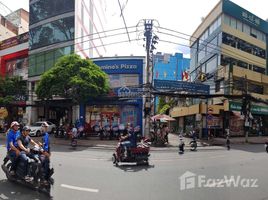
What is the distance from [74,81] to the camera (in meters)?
25.5

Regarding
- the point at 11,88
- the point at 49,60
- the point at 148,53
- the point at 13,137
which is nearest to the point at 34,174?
the point at 13,137

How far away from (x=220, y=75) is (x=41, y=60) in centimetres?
1925

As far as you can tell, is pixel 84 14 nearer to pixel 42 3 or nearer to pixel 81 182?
pixel 42 3

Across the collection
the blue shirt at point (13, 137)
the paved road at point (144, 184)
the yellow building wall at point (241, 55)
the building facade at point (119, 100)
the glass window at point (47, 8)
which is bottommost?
the paved road at point (144, 184)

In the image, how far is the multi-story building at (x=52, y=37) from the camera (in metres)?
35.7

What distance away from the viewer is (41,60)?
3759cm

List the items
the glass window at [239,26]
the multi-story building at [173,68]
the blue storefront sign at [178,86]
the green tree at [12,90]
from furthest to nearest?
the multi-story building at [173,68] → the glass window at [239,26] → the green tree at [12,90] → the blue storefront sign at [178,86]

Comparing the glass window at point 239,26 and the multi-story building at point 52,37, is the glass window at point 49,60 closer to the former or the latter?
the multi-story building at point 52,37

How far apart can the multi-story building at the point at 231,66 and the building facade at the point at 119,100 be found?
630cm

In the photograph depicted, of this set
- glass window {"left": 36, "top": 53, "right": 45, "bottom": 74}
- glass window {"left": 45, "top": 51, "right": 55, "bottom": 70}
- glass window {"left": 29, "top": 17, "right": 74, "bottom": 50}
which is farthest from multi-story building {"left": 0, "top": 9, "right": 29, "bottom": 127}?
glass window {"left": 45, "top": 51, "right": 55, "bottom": 70}

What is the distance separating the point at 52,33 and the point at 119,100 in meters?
12.7

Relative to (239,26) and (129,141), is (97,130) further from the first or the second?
(239,26)

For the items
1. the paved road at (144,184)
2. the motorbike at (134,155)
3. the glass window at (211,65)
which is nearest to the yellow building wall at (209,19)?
the glass window at (211,65)

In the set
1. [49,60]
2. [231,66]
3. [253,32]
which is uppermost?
[253,32]
